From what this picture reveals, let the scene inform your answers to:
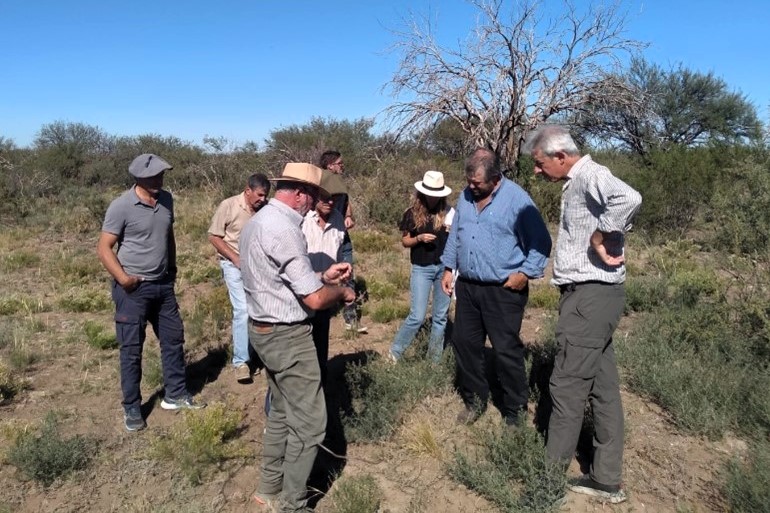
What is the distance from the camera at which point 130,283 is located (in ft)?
13.3

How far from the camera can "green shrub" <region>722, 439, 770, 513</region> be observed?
2850 millimetres

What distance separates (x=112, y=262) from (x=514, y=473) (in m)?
3.02

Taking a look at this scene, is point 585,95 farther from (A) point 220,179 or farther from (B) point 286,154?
(A) point 220,179

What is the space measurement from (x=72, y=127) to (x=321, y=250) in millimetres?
28193

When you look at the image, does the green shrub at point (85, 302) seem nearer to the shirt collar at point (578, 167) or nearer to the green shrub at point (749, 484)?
the shirt collar at point (578, 167)

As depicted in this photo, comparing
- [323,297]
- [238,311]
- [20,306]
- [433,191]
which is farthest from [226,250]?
[20,306]

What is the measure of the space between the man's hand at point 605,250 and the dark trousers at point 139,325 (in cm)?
312

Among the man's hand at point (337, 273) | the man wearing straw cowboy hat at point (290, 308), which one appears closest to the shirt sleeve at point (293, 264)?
the man wearing straw cowboy hat at point (290, 308)

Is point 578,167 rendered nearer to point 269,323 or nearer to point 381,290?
point 269,323

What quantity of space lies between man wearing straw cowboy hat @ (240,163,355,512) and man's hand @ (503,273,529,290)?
44.2 inches

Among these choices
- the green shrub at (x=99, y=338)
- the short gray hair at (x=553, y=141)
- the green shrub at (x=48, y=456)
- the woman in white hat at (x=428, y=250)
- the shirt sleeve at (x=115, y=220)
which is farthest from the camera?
the green shrub at (x=99, y=338)

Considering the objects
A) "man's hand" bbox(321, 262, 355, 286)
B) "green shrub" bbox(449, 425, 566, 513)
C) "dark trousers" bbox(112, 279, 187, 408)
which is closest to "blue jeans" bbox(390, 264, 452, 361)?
"green shrub" bbox(449, 425, 566, 513)

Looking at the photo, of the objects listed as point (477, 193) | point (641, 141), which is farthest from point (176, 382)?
point (641, 141)

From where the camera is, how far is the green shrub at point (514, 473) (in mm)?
3104
